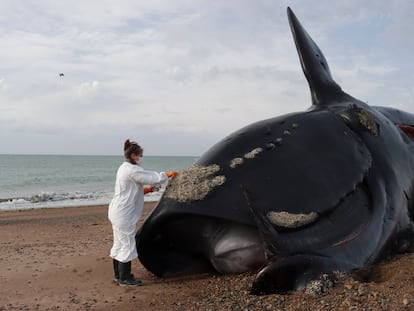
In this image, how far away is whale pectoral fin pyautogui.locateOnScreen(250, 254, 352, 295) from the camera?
16.8 ft

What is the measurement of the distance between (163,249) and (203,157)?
1351 millimetres

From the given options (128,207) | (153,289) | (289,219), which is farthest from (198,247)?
(289,219)

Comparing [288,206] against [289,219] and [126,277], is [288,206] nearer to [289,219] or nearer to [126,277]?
[289,219]

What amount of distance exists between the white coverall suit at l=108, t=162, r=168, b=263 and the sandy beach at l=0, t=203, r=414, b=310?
1.63 feet

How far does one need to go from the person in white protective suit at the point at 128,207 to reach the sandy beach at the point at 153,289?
309mm

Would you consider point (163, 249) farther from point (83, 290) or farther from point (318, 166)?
point (318, 166)

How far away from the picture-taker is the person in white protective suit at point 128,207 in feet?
21.7

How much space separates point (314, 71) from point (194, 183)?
11.8ft

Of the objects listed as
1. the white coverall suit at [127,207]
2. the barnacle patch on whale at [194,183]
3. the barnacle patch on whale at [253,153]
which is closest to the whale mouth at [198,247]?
the white coverall suit at [127,207]

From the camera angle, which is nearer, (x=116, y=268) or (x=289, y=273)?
(x=289, y=273)

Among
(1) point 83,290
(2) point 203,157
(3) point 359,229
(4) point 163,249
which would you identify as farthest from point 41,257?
(3) point 359,229

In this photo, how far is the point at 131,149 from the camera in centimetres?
680

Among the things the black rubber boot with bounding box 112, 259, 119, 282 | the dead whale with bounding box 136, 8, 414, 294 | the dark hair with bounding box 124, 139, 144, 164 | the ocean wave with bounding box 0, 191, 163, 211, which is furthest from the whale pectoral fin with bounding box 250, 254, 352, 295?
the ocean wave with bounding box 0, 191, 163, 211

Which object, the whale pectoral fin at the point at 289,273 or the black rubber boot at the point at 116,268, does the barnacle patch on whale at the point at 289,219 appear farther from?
the black rubber boot at the point at 116,268
